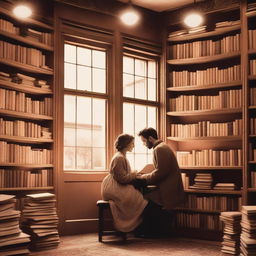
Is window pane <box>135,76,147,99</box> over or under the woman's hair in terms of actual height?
over

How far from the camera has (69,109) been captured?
7.40 meters

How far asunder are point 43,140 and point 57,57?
1300mm

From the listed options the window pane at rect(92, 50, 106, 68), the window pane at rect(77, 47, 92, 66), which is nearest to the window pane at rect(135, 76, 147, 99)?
the window pane at rect(92, 50, 106, 68)

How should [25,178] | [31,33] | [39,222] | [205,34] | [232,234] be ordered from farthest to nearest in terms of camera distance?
[205,34] < [31,33] < [25,178] < [39,222] < [232,234]

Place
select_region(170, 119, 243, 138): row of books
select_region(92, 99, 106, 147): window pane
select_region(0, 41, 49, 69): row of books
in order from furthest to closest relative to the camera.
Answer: select_region(92, 99, 106, 147): window pane → select_region(170, 119, 243, 138): row of books → select_region(0, 41, 49, 69): row of books

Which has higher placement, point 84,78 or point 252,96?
point 84,78

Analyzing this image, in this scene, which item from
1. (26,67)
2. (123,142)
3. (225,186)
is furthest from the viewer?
(225,186)

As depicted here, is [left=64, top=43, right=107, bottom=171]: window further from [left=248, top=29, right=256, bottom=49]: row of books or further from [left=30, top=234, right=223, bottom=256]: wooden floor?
[left=248, top=29, right=256, bottom=49]: row of books

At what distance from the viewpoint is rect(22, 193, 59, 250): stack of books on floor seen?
19.9 feet

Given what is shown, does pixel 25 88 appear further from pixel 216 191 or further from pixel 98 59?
pixel 216 191

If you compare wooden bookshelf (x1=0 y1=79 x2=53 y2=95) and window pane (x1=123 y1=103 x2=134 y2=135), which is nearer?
wooden bookshelf (x1=0 y1=79 x2=53 y2=95)

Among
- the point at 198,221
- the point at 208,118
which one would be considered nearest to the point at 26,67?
the point at 208,118

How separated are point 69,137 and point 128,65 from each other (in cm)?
174

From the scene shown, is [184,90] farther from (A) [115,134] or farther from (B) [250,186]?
(B) [250,186]
